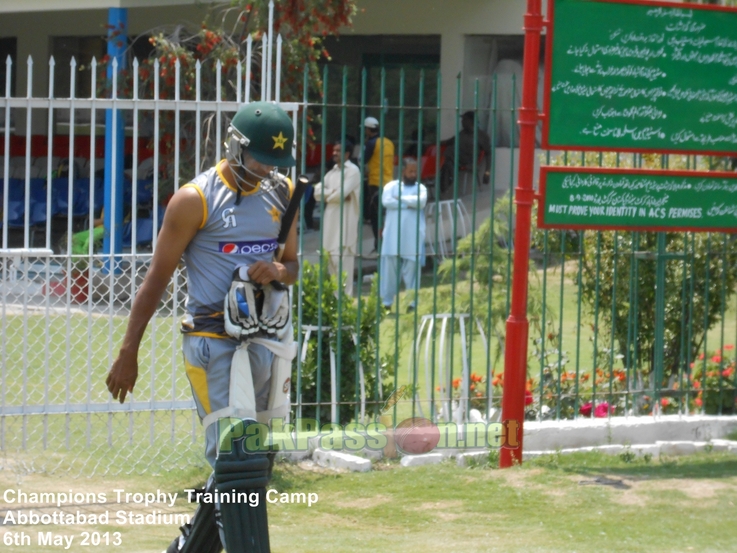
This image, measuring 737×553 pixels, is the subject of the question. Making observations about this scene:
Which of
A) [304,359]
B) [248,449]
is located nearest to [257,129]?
[248,449]

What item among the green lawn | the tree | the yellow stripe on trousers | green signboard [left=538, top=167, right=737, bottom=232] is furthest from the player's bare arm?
the tree

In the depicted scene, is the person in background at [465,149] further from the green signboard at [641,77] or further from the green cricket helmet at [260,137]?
the green cricket helmet at [260,137]

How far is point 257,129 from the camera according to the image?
4062 millimetres

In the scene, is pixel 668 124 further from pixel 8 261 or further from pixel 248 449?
pixel 8 261

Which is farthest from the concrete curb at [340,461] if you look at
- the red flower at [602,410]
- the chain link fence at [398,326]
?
the red flower at [602,410]

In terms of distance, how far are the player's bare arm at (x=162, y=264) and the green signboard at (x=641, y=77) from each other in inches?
108

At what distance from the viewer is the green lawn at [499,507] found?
4.84m

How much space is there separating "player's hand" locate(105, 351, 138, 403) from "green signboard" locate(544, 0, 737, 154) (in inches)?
119

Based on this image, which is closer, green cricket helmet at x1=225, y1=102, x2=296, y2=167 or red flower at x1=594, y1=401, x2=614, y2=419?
green cricket helmet at x1=225, y1=102, x2=296, y2=167

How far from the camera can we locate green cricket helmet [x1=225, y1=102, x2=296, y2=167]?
4066mm

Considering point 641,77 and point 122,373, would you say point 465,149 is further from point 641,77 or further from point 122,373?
point 122,373

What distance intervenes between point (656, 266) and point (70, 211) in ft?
12.6

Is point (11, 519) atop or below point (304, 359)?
below

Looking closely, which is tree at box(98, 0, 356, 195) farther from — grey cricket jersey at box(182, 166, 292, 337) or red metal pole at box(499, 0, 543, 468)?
grey cricket jersey at box(182, 166, 292, 337)
